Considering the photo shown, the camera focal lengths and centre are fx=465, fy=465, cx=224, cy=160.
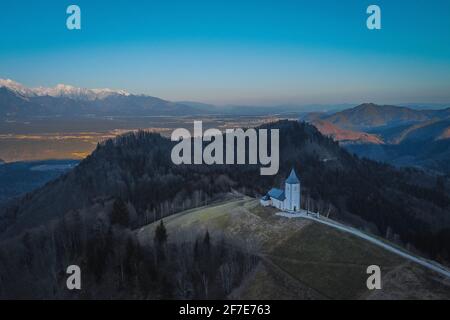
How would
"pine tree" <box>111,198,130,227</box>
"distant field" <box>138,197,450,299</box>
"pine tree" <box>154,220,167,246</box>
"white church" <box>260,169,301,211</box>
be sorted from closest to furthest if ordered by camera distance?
1. "distant field" <box>138,197,450,299</box>
2. "pine tree" <box>154,220,167,246</box>
3. "white church" <box>260,169,301,211</box>
4. "pine tree" <box>111,198,130,227</box>

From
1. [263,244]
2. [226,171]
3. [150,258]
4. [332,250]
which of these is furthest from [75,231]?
[226,171]

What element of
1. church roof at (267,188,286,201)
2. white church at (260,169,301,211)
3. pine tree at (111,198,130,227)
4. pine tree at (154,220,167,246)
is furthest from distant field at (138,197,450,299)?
pine tree at (111,198,130,227)

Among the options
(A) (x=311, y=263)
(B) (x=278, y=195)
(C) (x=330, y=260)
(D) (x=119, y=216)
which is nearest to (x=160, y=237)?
(D) (x=119, y=216)

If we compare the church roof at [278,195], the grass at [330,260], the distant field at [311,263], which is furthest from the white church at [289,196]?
the grass at [330,260]

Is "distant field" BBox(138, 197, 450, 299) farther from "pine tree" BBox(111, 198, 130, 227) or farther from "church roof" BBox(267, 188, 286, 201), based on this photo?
"pine tree" BBox(111, 198, 130, 227)
